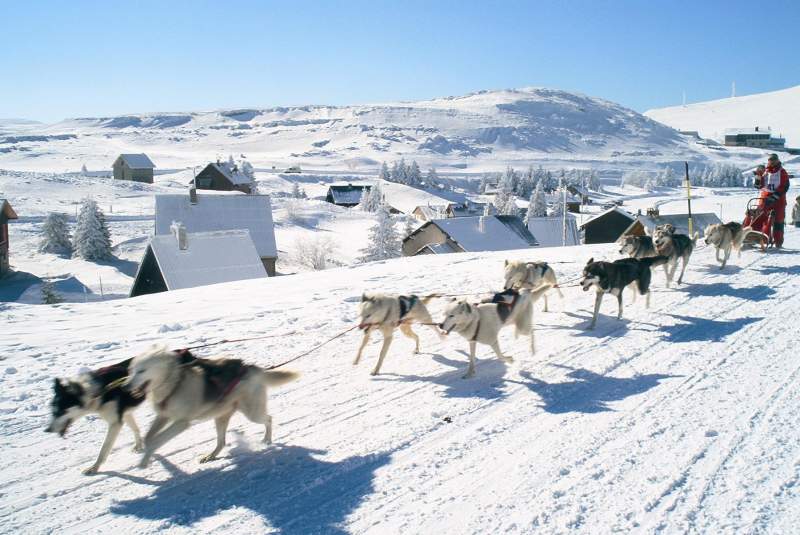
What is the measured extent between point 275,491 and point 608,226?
41.5m

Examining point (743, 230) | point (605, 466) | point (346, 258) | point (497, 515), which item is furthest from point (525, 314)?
point (346, 258)

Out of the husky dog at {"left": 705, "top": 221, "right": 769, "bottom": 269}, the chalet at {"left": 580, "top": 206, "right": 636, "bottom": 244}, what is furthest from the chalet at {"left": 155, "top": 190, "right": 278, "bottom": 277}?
the chalet at {"left": 580, "top": 206, "right": 636, "bottom": 244}

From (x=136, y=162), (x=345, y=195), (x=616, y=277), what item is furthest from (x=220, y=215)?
(x=136, y=162)

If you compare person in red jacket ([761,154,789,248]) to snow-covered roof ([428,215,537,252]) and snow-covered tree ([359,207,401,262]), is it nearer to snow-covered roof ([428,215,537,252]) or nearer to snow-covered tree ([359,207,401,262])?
snow-covered roof ([428,215,537,252])

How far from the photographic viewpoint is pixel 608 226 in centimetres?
4188

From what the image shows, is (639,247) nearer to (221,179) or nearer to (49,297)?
(49,297)

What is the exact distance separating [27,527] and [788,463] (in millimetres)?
5806

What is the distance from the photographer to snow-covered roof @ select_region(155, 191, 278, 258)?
27.5 m

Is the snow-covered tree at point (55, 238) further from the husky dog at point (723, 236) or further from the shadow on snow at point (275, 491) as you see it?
the shadow on snow at point (275, 491)

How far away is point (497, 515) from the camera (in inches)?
155

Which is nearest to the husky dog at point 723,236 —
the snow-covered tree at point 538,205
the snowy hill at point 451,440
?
the snowy hill at point 451,440

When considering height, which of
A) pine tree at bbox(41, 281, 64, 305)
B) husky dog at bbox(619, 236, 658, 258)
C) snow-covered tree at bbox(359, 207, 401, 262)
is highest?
husky dog at bbox(619, 236, 658, 258)

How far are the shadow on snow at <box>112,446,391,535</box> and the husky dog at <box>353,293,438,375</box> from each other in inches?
80.1

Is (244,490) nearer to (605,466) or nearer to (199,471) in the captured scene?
(199,471)
